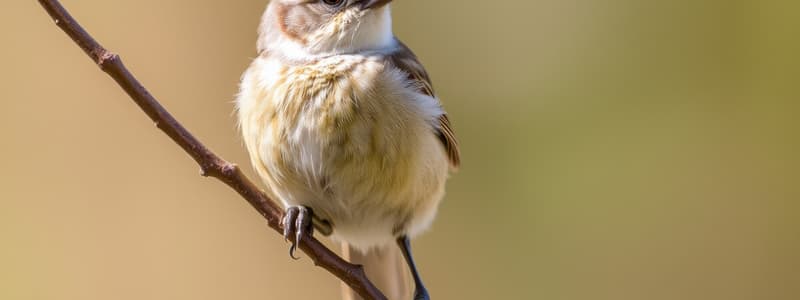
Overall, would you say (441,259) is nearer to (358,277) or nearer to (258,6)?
(258,6)

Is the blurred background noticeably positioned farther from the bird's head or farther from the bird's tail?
the bird's head

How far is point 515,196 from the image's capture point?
5.18 m

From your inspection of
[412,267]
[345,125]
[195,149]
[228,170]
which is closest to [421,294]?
[412,267]

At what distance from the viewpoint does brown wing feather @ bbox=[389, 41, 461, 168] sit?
129 inches

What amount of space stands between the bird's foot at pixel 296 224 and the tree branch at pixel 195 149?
0.07m

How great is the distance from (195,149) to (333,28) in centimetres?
87

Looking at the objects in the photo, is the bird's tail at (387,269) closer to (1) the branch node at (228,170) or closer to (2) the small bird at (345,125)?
(2) the small bird at (345,125)

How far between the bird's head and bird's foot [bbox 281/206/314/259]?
0.55 metres

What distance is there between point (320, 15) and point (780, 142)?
312 centimetres

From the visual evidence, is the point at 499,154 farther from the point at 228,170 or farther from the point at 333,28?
the point at 228,170

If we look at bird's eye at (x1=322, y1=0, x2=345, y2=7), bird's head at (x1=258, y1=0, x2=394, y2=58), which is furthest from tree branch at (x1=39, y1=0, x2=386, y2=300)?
bird's eye at (x1=322, y1=0, x2=345, y2=7)

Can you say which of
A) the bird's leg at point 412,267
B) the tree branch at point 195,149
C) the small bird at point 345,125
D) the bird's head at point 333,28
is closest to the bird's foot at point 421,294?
the bird's leg at point 412,267

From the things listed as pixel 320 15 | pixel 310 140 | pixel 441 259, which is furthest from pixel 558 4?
pixel 310 140

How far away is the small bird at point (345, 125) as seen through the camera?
3041 millimetres
